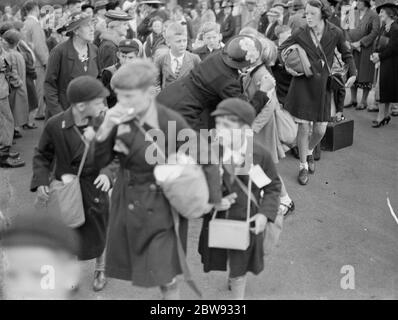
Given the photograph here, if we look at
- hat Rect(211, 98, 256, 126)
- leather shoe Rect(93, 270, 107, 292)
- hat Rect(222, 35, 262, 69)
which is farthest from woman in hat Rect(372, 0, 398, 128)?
hat Rect(211, 98, 256, 126)

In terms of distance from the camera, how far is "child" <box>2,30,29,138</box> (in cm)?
837

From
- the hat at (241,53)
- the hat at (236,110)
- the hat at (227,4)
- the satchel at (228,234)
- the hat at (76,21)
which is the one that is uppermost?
the hat at (236,110)

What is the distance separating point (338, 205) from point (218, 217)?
2.88 meters

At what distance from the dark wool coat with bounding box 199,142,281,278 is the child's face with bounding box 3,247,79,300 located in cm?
102

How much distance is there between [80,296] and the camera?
461 centimetres

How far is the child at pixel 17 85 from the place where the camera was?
8.37 metres

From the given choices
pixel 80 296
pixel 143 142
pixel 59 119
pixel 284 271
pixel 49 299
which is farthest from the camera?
pixel 284 271

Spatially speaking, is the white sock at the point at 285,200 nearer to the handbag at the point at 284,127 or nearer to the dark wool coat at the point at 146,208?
the handbag at the point at 284,127

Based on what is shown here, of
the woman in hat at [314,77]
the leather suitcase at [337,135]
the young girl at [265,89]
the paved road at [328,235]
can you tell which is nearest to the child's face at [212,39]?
the woman in hat at [314,77]

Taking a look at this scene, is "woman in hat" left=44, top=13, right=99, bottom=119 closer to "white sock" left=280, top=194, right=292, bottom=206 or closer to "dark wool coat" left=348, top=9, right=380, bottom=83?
"white sock" left=280, top=194, right=292, bottom=206

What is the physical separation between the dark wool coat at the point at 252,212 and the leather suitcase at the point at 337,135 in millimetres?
4517

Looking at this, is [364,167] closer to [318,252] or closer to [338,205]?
[338,205]

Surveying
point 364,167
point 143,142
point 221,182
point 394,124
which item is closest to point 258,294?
point 221,182

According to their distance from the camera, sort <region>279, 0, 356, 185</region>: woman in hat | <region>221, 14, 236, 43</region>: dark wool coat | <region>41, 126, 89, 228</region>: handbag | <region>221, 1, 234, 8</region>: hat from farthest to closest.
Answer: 1. <region>221, 1, 234, 8</region>: hat
2. <region>221, 14, 236, 43</region>: dark wool coat
3. <region>279, 0, 356, 185</region>: woman in hat
4. <region>41, 126, 89, 228</region>: handbag
